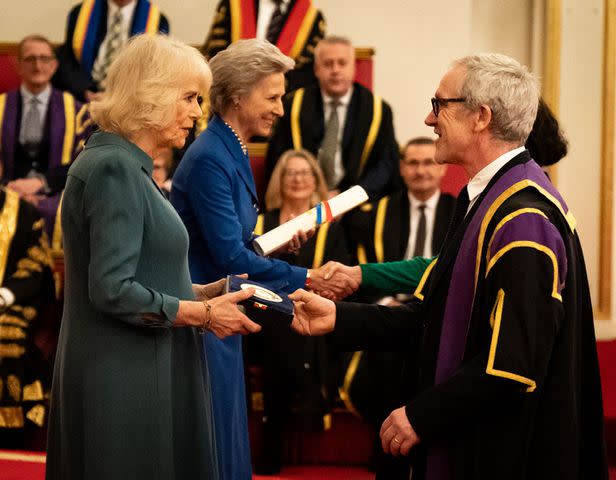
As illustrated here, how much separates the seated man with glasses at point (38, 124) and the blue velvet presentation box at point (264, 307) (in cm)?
342

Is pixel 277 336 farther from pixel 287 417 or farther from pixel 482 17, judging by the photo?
pixel 482 17

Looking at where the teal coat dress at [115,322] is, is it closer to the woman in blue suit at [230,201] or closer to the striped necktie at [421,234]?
the woman in blue suit at [230,201]

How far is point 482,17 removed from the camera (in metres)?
7.27

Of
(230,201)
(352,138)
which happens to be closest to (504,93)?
(230,201)

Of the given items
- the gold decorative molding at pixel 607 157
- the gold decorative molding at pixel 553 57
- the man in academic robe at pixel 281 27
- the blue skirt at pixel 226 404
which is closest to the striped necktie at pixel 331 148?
the man in academic robe at pixel 281 27

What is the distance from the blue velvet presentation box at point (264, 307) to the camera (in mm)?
2367

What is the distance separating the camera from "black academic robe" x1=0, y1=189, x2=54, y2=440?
4574 millimetres

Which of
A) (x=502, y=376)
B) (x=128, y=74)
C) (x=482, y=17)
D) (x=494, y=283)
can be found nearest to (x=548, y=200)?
(x=494, y=283)

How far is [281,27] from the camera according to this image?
593 centimetres

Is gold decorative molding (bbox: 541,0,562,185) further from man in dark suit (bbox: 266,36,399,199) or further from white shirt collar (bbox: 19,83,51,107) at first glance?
white shirt collar (bbox: 19,83,51,107)

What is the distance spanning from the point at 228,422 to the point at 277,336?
184cm

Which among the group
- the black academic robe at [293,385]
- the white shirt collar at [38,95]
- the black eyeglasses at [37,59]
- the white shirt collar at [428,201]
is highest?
the black eyeglasses at [37,59]

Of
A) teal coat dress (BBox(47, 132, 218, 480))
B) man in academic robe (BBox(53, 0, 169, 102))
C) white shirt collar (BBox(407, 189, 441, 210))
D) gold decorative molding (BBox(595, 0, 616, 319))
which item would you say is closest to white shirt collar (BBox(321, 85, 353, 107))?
white shirt collar (BBox(407, 189, 441, 210))

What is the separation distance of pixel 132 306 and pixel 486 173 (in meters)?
0.83
